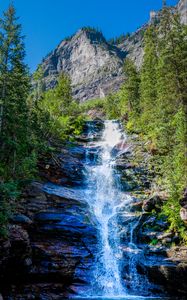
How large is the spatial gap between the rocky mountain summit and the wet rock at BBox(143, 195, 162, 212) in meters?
111

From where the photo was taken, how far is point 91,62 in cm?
17050

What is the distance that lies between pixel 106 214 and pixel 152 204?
4.07 m

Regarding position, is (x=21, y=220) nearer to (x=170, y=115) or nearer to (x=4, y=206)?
(x=4, y=206)

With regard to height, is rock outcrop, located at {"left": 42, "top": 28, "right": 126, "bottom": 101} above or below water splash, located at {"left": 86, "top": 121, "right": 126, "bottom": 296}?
above

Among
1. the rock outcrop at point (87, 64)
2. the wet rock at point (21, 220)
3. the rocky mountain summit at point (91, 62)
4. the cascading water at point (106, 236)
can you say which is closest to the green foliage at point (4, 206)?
the wet rock at point (21, 220)

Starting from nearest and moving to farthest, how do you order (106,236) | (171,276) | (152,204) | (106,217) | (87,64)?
(171,276)
(106,236)
(152,204)
(106,217)
(87,64)

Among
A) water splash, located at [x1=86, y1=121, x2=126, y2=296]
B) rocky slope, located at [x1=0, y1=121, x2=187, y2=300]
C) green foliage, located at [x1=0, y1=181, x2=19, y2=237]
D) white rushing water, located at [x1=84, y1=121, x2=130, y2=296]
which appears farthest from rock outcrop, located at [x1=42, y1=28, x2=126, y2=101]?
green foliage, located at [x1=0, y1=181, x2=19, y2=237]

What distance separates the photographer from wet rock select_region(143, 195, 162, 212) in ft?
84.0

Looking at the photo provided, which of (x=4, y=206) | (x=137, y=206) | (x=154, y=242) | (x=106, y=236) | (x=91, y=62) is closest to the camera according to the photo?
(x=4, y=206)

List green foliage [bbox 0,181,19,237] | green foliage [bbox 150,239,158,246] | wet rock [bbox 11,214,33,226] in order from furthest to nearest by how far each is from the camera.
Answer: green foliage [bbox 150,239,158,246]
wet rock [bbox 11,214,33,226]
green foliage [bbox 0,181,19,237]

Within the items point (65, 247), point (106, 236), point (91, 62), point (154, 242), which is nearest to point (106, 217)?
point (106, 236)

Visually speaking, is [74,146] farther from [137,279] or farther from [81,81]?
[81,81]

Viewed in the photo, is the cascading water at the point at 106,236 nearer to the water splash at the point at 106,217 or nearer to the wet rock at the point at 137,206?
the water splash at the point at 106,217

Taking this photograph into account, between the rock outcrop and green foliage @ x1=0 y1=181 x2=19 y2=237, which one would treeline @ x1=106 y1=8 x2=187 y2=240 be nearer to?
green foliage @ x1=0 y1=181 x2=19 y2=237
